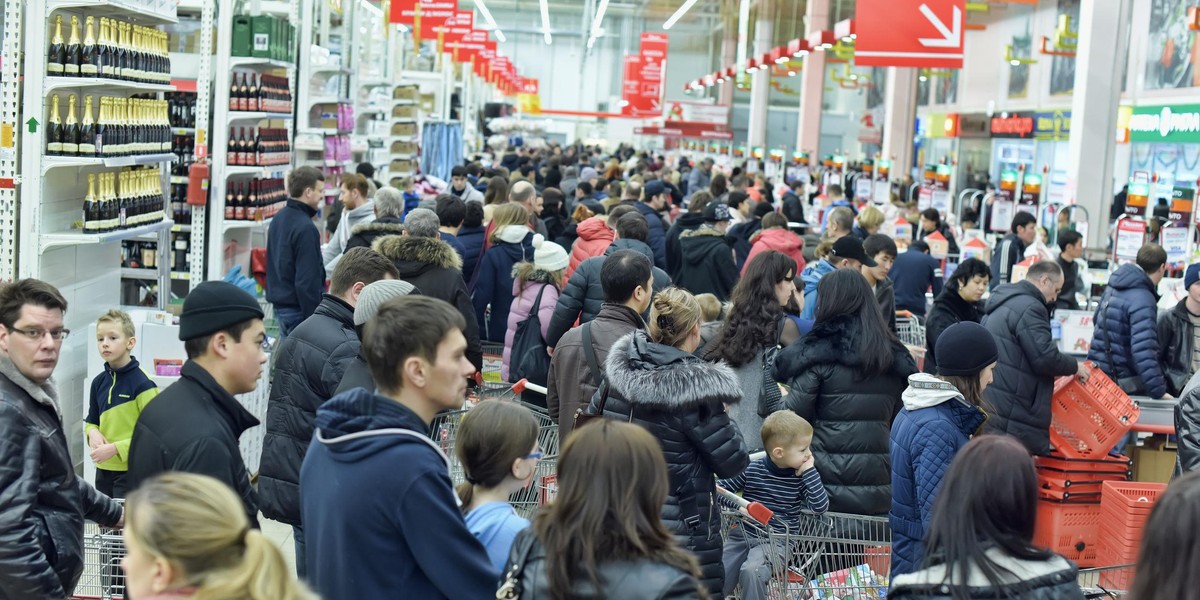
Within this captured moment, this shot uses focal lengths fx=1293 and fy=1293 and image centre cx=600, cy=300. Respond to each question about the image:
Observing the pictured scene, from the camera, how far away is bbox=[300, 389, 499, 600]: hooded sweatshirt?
8.66 ft

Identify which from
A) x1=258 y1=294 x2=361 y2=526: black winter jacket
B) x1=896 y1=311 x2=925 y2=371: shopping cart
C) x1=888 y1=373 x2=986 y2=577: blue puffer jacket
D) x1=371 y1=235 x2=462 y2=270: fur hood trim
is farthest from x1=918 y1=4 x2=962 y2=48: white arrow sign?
x1=258 y1=294 x2=361 y2=526: black winter jacket

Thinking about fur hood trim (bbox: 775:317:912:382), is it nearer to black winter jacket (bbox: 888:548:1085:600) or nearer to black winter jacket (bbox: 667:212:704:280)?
black winter jacket (bbox: 888:548:1085:600)

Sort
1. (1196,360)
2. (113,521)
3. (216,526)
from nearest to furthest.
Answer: (216,526), (113,521), (1196,360)

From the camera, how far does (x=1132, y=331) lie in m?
7.55

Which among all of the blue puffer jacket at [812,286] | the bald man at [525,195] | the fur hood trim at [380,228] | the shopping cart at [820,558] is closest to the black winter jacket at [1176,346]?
the blue puffer jacket at [812,286]

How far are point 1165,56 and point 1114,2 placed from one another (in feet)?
13.5

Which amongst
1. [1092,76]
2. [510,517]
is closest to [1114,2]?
[1092,76]

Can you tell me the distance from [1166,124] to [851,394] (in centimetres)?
1479

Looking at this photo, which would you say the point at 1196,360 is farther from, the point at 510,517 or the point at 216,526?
the point at 216,526

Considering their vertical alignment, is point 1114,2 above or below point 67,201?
above

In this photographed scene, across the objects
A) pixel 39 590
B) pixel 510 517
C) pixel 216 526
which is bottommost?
pixel 39 590

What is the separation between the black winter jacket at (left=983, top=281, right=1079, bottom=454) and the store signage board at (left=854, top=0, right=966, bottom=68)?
273 inches

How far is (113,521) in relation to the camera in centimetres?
361

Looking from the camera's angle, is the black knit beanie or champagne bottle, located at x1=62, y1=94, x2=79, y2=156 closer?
the black knit beanie
